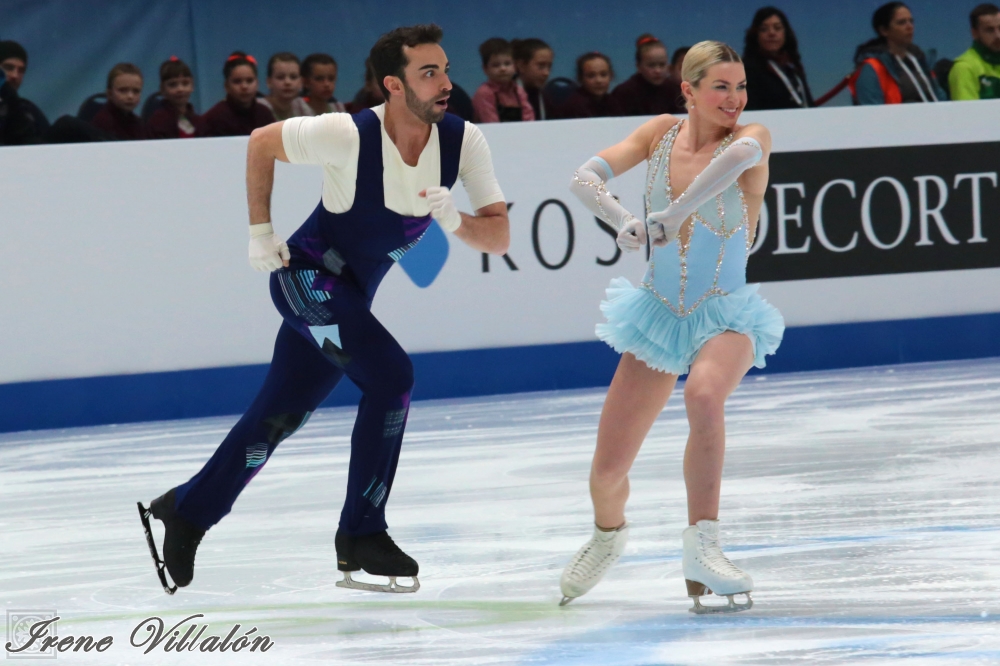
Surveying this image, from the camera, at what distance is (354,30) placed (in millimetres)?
8922

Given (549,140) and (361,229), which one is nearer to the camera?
(361,229)

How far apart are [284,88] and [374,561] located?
13.2 feet

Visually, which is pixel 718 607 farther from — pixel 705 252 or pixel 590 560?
pixel 705 252

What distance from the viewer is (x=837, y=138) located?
23.2 feet

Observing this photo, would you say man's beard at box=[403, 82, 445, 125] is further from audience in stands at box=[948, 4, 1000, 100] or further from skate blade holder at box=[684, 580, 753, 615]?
audience in stands at box=[948, 4, 1000, 100]

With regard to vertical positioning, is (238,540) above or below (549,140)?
below

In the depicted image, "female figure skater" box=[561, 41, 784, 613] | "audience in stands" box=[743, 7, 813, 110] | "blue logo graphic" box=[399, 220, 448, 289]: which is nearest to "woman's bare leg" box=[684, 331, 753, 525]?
"female figure skater" box=[561, 41, 784, 613]

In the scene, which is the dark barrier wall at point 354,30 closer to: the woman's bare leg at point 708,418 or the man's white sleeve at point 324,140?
the man's white sleeve at point 324,140

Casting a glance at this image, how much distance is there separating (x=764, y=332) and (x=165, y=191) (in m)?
3.94

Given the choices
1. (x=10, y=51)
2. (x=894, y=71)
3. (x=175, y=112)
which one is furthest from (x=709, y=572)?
(x=894, y=71)

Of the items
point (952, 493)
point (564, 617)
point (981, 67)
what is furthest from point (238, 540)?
point (981, 67)

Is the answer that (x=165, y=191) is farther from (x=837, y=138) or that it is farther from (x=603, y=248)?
(x=837, y=138)

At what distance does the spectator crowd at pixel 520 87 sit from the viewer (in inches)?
256

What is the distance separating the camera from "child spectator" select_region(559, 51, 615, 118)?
712 centimetres
